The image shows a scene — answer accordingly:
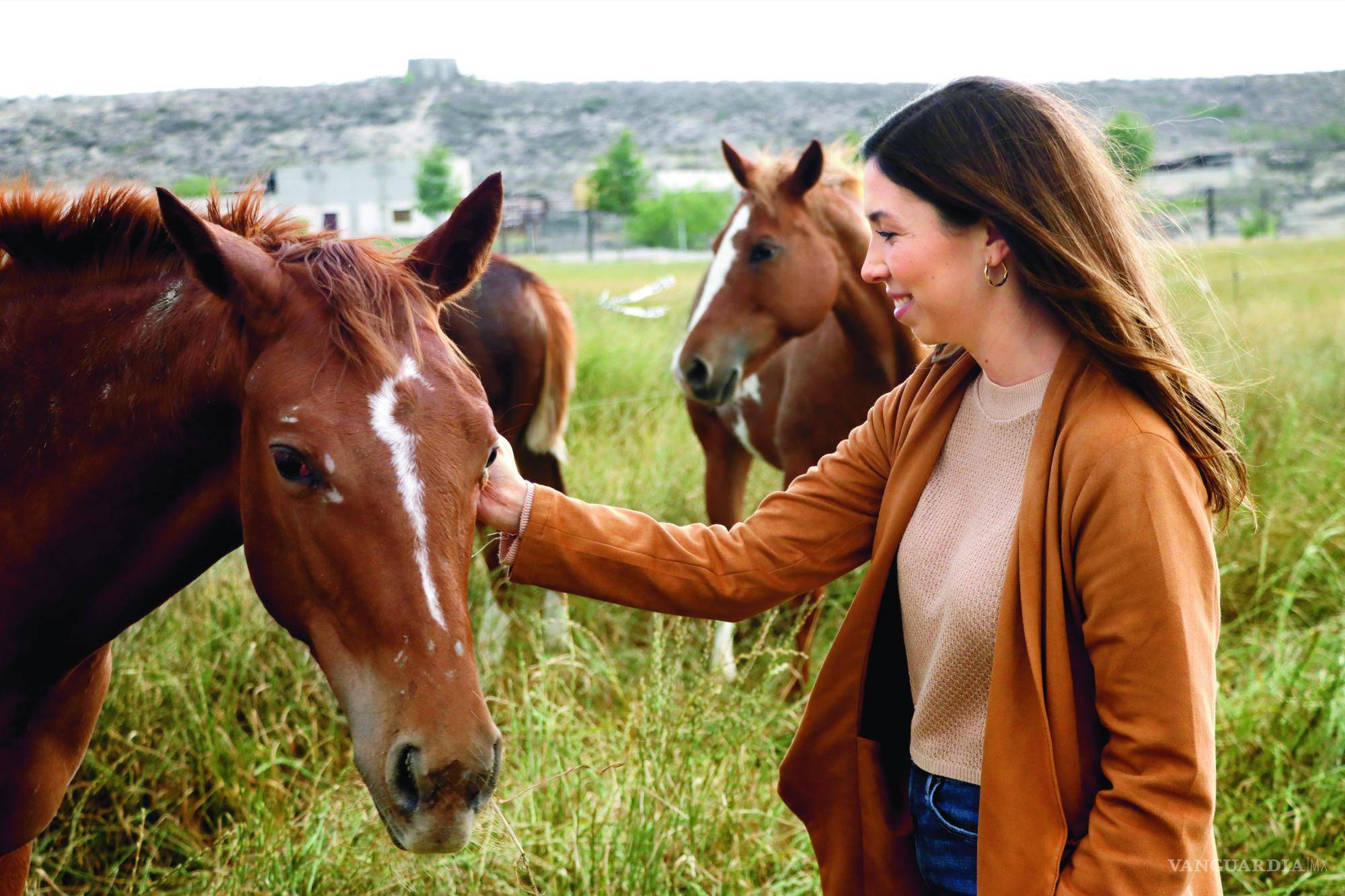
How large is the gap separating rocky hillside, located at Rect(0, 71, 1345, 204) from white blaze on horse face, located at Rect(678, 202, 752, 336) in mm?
9516

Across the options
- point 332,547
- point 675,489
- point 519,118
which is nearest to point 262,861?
point 332,547

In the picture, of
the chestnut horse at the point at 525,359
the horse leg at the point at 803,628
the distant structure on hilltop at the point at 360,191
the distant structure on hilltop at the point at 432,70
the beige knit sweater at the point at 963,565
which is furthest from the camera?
the distant structure on hilltop at the point at 432,70

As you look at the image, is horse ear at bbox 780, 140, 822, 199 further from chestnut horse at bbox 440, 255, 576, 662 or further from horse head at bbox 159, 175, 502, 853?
horse head at bbox 159, 175, 502, 853

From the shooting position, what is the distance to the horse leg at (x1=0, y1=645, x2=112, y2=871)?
182 centimetres

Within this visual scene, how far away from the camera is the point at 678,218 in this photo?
36500mm

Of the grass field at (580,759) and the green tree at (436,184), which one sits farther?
the green tree at (436,184)

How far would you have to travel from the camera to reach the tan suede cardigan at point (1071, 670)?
4.32 feet

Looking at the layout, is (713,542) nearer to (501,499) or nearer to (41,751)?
(501,499)

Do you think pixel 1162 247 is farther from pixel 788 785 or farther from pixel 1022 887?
pixel 788 785

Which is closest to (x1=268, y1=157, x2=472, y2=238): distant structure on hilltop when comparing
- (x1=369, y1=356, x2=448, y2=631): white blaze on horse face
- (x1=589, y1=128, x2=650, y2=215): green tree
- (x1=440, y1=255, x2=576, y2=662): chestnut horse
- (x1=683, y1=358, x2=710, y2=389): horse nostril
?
(x1=589, y1=128, x2=650, y2=215): green tree

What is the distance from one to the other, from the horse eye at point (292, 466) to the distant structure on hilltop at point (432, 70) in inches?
1753

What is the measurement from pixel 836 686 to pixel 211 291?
4.16 feet

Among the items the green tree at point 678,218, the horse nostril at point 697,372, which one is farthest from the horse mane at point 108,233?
the green tree at point 678,218

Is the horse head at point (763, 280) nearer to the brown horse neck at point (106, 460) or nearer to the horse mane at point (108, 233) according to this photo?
the horse mane at point (108, 233)
